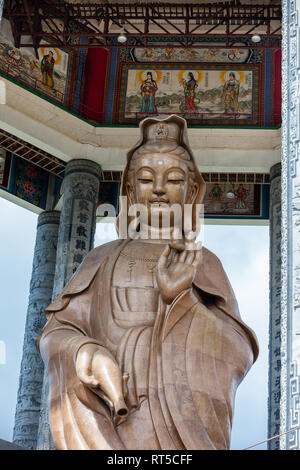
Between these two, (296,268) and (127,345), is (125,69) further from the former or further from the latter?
(127,345)

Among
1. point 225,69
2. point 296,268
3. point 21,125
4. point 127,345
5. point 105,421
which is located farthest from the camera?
point 225,69

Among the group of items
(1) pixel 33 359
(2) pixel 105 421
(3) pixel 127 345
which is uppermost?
(1) pixel 33 359

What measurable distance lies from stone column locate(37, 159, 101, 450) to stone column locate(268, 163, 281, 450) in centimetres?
235

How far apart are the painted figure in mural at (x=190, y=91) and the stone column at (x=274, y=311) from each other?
1.47 m

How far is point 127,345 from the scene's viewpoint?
505cm

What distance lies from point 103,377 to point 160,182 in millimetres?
1526

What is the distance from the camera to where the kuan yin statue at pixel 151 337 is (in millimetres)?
4730

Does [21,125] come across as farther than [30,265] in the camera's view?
No

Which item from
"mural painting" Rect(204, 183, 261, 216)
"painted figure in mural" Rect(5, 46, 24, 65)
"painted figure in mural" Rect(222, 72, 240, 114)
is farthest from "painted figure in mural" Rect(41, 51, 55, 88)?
"mural painting" Rect(204, 183, 261, 216)

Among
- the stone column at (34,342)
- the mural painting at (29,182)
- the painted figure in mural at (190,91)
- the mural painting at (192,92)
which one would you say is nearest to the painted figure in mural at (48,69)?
the mural painting at (192,92)

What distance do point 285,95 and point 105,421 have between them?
10.2 feet

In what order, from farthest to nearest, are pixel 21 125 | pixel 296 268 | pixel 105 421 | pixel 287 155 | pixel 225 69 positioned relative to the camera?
pixel 225 69
pixel 21 125
pixel 287 155
pixel 296 268
pixel 105 421

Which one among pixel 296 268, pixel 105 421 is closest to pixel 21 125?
pixel 296 268

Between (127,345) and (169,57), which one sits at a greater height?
(169,57)
